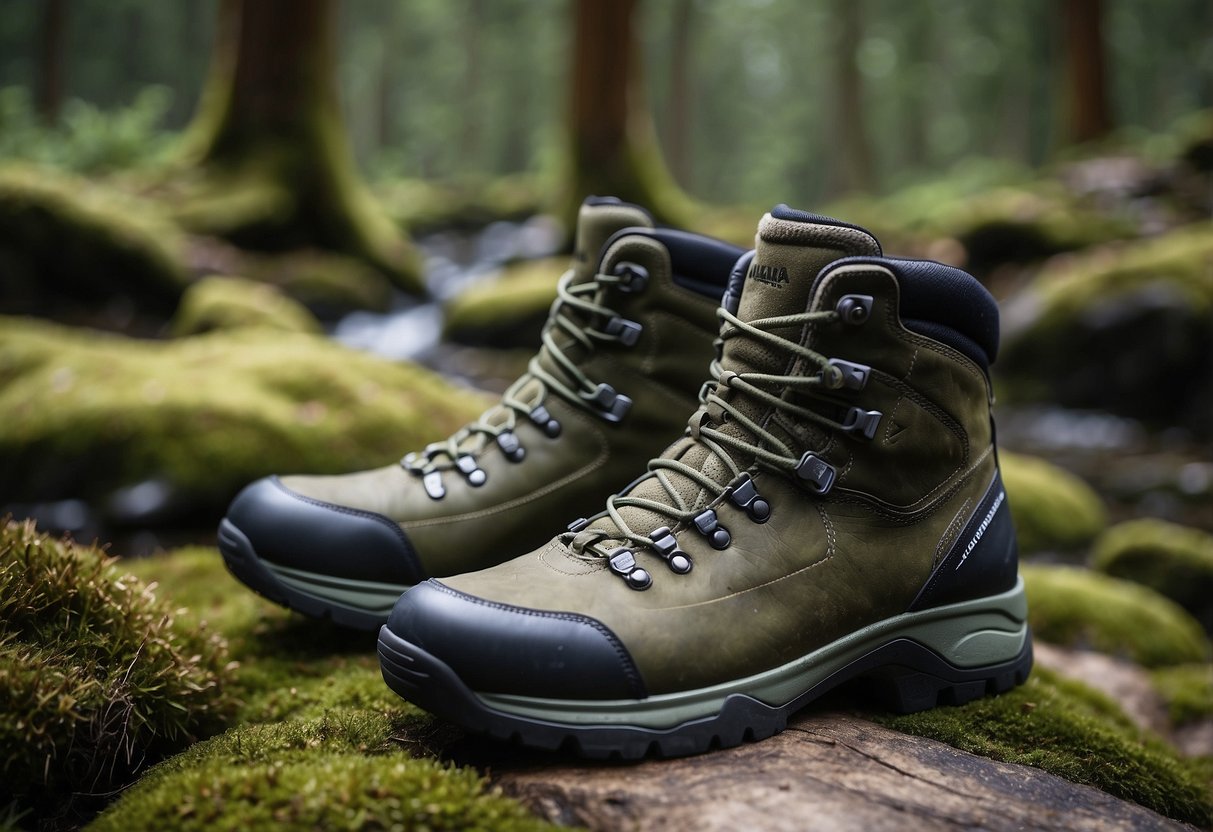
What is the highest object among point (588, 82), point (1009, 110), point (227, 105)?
point (1009, 110)

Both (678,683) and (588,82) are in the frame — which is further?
(588,82)

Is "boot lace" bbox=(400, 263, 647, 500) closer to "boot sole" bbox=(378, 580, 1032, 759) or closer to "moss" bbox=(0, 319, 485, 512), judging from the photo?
"boot sole" bbox=(378, 580, 1032, 759)

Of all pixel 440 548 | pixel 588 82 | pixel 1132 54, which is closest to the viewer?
pixel 440 548

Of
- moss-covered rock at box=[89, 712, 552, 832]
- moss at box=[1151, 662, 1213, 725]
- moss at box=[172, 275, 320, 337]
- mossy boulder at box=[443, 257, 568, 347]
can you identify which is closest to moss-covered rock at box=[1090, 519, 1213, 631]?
moss at box=[1151, 662, 1213, 725]

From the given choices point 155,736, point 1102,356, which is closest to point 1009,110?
point 1102,356

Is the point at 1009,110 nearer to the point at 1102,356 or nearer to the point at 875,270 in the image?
the point at 1102,356

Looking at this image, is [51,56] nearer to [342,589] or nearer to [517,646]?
[342,589]

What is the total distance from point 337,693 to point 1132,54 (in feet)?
143

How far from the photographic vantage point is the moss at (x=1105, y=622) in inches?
155

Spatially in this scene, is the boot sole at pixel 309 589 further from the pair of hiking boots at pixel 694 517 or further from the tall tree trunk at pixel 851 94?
the tall tree trunk at pixel 851 94

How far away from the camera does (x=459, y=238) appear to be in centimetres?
1716

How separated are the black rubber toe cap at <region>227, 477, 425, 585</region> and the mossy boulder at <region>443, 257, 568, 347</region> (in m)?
7.81

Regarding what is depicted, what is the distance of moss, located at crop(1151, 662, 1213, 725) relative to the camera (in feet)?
11.5

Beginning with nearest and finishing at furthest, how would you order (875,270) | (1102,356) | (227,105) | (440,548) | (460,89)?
(875,270)
(440,548)
(1102,356)
(227,105)
(460,89)
